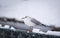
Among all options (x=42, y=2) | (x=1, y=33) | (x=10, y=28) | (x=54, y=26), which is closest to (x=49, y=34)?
(x=54, y=26)

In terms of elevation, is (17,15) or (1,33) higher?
(17,15)

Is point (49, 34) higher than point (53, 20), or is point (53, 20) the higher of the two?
point (53, 20)

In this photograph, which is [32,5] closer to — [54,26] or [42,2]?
[42,2]

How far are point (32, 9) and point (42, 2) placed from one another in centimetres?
17

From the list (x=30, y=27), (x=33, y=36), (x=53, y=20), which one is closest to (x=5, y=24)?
(x=30, y=27)

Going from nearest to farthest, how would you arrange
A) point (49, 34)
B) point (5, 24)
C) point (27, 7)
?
point (49, 34)
point (27, 7)
point (5, 24)

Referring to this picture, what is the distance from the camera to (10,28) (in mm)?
1765

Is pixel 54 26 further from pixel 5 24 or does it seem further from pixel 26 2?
pixel 5 24

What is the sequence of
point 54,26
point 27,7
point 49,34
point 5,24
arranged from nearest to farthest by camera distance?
point 49,34 → point 54,26 → point 27,7 → point 5,24

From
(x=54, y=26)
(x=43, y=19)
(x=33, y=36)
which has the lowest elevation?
(x=33, y=36)

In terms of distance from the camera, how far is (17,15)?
1.85m

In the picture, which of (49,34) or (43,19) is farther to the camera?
(43,19)

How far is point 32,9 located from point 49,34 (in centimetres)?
48

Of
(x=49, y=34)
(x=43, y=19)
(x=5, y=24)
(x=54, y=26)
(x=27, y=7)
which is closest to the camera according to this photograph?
(x=49, y=34)
